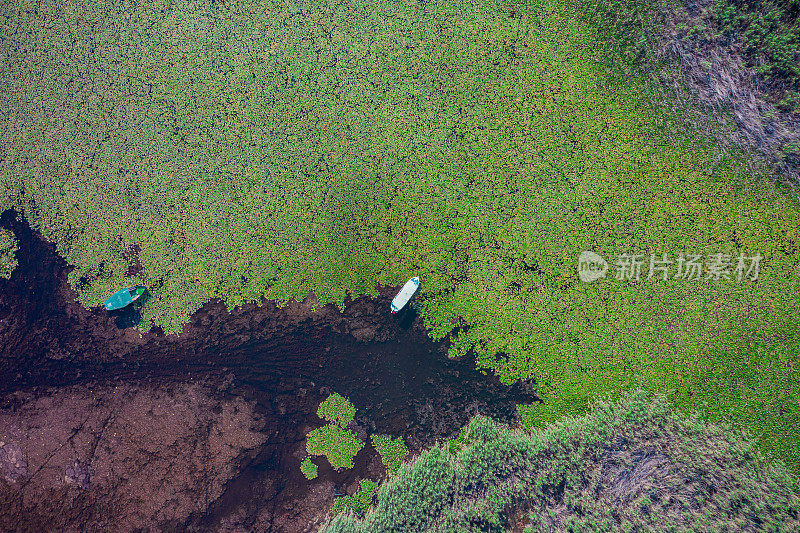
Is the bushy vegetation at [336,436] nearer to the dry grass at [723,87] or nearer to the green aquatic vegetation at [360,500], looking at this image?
the green aquatic vegetation at [360,500]

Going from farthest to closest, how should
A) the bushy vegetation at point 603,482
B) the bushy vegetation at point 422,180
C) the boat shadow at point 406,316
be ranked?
the boat shadow at point 406,316
the bushy vegetation at point 422,180
the bushy vegetation at point 603,482

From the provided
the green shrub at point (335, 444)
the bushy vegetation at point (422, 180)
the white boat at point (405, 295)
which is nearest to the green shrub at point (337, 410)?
the green shrub at point (335, 444)

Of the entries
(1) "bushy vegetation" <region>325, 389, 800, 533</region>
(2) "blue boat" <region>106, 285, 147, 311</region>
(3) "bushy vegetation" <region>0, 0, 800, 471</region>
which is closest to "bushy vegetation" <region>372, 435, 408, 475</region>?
(1) "bushy vegetation" <region>325, 389, 800, 533</region>

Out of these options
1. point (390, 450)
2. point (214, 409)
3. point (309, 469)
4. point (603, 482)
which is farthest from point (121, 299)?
point (603, 482)

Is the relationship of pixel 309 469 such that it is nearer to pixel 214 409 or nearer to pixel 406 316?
pixel 214 409

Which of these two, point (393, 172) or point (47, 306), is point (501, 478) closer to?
point (393, 172)

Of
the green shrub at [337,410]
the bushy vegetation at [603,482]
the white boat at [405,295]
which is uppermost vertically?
the white boat at [405,295]

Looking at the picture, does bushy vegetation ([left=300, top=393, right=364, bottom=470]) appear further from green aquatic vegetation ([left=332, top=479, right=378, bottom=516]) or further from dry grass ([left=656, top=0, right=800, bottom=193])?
dry grass ([left=656, top=0, right=800, bottom=193])
